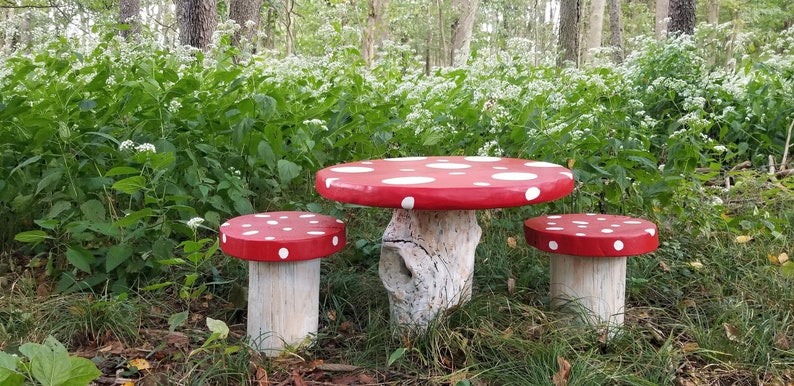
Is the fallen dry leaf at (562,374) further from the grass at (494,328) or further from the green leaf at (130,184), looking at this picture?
the green leaf at (130,184)

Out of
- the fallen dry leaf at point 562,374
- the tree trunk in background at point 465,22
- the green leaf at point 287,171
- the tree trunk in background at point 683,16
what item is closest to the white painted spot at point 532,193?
the fallen dry leaf at point 562,374

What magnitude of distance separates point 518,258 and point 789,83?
10.3ft

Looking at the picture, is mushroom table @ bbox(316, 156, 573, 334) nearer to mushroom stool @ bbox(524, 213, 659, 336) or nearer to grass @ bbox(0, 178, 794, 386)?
grass @ bbox(0, 178, 794, 386)

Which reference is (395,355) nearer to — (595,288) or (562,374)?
(562,374)

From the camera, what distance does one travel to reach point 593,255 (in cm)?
225

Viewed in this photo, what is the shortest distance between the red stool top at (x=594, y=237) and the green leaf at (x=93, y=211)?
185cm

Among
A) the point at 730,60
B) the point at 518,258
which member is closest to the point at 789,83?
the point at 730,60

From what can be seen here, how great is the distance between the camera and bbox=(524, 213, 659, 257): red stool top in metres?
2.24

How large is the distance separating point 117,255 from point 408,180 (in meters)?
1.40

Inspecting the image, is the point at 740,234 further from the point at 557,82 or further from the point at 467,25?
→ the point at 467,25

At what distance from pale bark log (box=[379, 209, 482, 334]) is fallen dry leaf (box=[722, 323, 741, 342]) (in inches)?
39.9

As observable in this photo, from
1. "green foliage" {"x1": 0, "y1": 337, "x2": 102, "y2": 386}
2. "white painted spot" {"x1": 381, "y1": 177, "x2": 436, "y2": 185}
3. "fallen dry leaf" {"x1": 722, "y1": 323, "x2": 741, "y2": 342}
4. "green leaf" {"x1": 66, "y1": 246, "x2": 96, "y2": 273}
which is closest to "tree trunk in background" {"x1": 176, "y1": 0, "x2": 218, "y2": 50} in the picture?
"green leaf" {"x1": 66, "y1": 246, "x2": 96, "y2": 273}

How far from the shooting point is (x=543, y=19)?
35969 mm

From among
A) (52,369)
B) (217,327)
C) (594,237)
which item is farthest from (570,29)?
(52,369)
